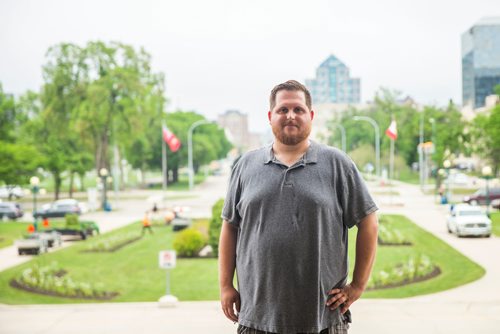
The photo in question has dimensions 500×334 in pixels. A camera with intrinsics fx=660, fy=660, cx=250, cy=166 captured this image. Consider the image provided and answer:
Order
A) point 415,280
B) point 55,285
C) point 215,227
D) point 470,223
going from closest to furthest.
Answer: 1. point 415,280
2. point 55,285
3. point 215,227
4. point 470,223

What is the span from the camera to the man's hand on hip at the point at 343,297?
2.40 meters

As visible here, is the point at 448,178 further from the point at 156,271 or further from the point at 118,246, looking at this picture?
the point at 156,271

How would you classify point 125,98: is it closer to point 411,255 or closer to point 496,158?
point 496,158

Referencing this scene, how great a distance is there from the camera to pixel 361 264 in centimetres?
248

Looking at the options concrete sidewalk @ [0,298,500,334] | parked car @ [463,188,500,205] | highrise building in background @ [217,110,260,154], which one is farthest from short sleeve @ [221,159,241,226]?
highrise building in background @ [217,110,260,154]

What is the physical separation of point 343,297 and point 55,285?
34.8 ft

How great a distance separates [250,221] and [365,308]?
16.1 ft

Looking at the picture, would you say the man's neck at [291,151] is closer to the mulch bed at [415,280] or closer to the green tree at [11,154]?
the mulch bed at [415,280]

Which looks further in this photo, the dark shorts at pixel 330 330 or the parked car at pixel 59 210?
the parked car at pixel 59 210

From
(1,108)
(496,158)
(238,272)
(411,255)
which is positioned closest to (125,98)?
(1,108)

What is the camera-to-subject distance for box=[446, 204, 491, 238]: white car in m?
17.5

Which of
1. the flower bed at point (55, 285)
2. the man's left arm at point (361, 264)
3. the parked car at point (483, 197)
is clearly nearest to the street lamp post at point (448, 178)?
the parked car at point (483, 197)

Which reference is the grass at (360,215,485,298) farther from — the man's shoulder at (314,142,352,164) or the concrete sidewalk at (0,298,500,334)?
the man's shoulder at (314,142,352,164)

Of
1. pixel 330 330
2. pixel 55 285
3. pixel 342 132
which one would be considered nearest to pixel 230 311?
pixel 330 330
